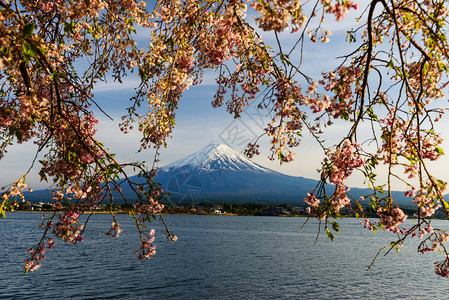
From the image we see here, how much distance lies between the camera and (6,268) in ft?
130

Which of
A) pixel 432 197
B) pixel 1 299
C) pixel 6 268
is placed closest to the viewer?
pixel 432 197

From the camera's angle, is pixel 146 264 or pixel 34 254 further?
pixel 146 264

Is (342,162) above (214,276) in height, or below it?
above

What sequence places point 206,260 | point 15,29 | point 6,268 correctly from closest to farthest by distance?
point 15,29 < point 6,268 < point 206,260

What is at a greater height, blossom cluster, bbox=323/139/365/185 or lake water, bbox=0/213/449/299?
blossom cluster, bbox=323/139/365/185

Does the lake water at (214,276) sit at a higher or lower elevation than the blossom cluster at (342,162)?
lower

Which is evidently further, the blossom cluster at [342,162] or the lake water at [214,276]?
the lake water at [214,276]

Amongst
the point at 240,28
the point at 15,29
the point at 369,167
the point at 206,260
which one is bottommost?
the point at 206,260

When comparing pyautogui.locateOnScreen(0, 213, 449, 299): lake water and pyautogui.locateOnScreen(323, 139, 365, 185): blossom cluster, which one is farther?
pyautogui.locateOnScreen(0, 213, 449, 299): lake water

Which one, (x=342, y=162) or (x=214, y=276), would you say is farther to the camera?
(x=214, y=276)

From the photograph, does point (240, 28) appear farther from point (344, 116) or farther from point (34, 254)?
point (34, 254)

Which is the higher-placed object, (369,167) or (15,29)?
(15,29)

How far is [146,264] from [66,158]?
148 feet

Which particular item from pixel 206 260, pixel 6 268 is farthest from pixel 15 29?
pixel 206 260
